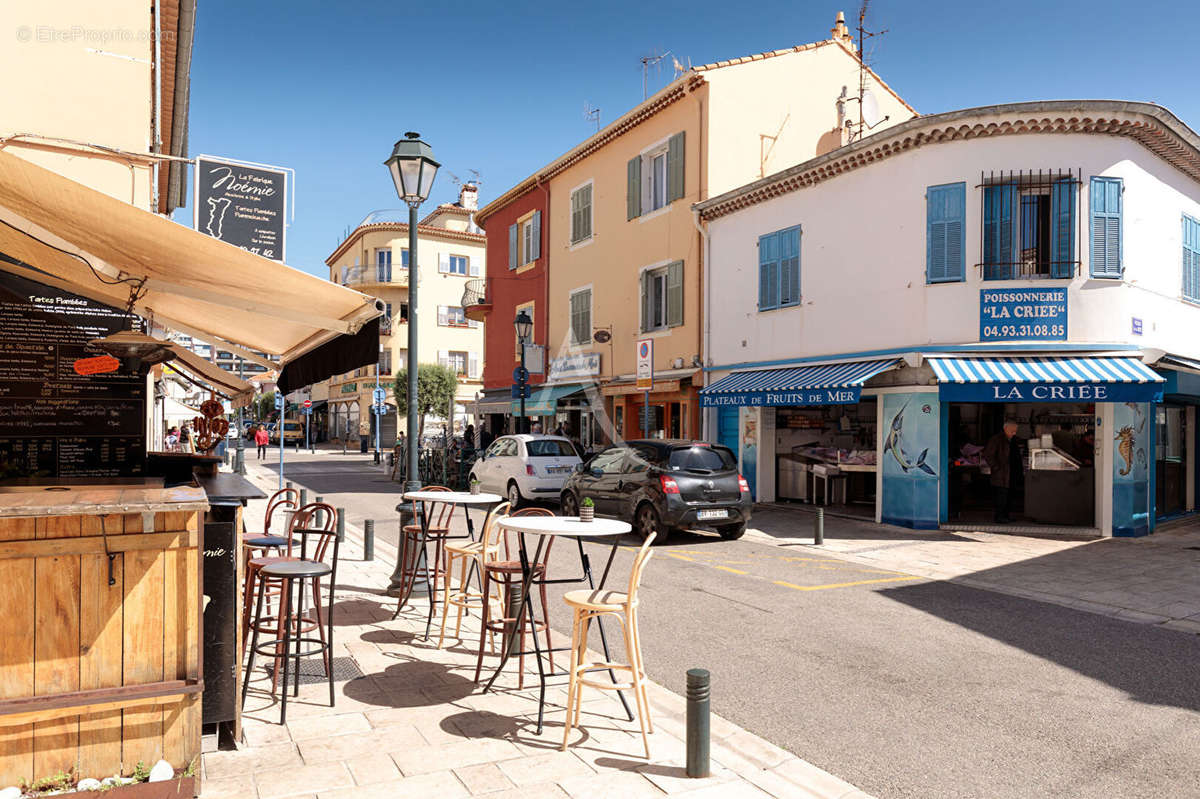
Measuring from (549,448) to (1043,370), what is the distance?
30.5 ft

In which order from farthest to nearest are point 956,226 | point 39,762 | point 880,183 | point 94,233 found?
point 880,183 < point 956,226 < point 94,233 < point 39,762

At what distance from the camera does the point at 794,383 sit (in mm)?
14641

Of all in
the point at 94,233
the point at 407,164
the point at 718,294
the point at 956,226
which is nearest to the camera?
the point at 94,233

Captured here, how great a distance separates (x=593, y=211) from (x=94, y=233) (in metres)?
19.6

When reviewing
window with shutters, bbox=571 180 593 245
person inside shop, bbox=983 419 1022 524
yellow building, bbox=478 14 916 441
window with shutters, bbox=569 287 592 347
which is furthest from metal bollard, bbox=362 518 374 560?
window with shutters, bbox=571 180 593 245

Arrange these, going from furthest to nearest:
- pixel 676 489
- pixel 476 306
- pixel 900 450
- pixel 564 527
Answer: pixel 476 306
pixel 900 450
pixel 676 489
pixel 564 527

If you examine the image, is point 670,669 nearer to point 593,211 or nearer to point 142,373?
point 142,373

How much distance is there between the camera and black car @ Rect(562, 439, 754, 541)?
11.6m

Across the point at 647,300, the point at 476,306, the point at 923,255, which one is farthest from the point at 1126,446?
the point at 476,306

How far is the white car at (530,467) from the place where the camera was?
16406mm

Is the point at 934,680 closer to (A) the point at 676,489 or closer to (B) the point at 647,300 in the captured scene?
(A) the point at 676,489

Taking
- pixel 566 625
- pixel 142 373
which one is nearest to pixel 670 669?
pixel 566 625

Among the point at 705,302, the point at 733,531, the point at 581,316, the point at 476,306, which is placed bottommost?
the point at 733,531

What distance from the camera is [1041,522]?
13.8 m
